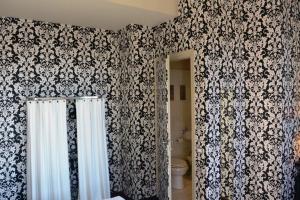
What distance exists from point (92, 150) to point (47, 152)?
55 cm

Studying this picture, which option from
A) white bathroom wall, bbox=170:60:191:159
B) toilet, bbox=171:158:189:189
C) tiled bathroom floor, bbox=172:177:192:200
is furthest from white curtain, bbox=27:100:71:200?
white bathroom wall, bbox=170:60:191:159

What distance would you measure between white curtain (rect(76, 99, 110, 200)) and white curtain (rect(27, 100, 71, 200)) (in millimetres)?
189

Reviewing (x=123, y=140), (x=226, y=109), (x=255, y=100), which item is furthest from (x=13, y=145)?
(x=255, y=100)

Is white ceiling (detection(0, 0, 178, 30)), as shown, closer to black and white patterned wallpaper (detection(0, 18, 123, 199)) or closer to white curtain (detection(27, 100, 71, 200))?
black and white patterned wallpaper (detection(0, 18, 123, 199))

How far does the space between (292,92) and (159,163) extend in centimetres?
192

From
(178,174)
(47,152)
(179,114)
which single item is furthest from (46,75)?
(179,114)

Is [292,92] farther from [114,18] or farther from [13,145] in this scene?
[13,145]

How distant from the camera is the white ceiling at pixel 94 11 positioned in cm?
288

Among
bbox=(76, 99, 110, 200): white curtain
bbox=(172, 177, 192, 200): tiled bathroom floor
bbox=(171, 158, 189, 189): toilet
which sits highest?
bbox=(76, 99, 110, 200): white curtain

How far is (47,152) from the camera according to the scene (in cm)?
313

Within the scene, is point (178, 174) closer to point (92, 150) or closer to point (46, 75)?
point (92, 150)

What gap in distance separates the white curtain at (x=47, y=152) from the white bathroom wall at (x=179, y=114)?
2318mm

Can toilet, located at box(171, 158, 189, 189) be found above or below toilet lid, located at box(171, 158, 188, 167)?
below

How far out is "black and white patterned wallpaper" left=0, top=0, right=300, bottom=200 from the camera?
3.01 metres
